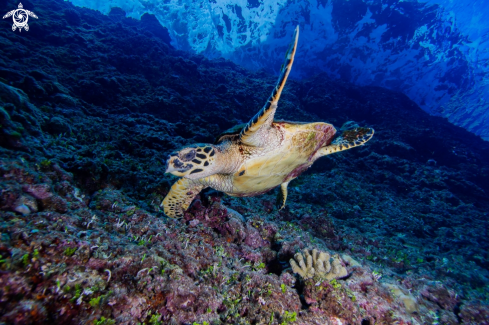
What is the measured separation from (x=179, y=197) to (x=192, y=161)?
3.25 feet

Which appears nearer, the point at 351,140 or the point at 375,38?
the point at 351,140

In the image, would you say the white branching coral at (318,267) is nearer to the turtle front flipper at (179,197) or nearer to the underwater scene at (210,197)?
the underwater scene at (210,197)

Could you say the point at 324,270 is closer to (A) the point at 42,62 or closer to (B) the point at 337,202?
(B) the point at 337,202

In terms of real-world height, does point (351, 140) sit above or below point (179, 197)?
above

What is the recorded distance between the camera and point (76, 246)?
1544 millimetres

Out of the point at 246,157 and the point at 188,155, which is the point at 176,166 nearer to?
the point at 188,155

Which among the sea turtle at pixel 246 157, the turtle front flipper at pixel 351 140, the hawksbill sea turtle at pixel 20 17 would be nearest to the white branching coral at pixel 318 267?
the sea turtle at pixel 246 157

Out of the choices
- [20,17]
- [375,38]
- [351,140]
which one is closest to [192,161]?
[351,140]

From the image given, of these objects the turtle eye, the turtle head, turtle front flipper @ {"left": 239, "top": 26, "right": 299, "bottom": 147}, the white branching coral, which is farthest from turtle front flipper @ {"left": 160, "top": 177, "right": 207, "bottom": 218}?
the white branching coral

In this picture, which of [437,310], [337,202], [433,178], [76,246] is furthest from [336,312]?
[433,178]

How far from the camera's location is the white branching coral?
228cm

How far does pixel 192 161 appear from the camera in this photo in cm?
267

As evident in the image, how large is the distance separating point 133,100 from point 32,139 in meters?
7.01

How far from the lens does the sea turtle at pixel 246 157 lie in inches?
103
